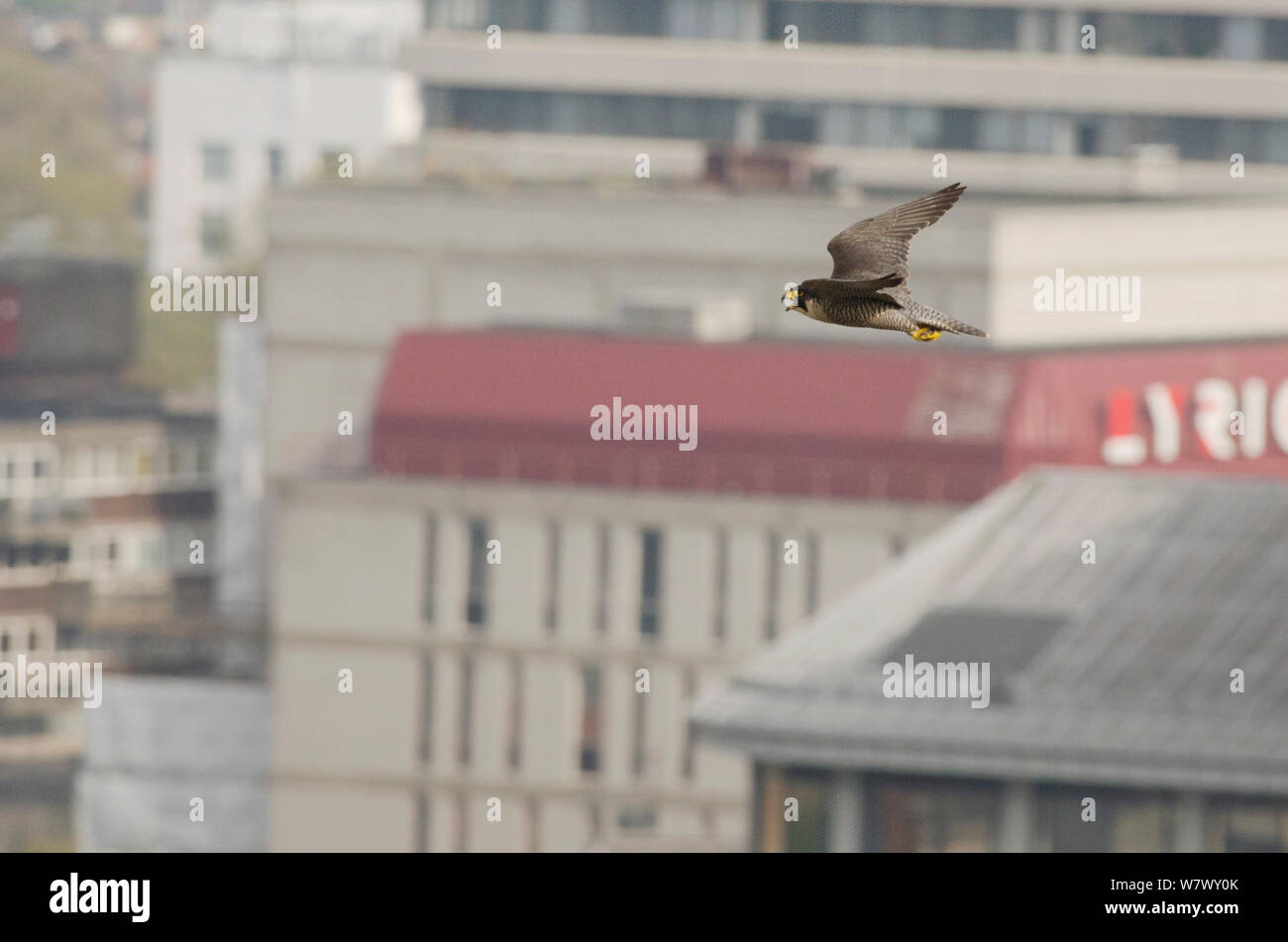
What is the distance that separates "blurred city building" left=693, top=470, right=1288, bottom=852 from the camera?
58.4 m

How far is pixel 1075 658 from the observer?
206 ft

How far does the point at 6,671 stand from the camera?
165 metres

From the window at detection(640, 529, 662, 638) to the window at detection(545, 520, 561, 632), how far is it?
10.0ft

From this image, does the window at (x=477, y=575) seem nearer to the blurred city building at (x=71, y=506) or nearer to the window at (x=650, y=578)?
the window at (x=650, y=578)

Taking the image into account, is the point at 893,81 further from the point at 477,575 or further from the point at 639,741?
the point at 639,741

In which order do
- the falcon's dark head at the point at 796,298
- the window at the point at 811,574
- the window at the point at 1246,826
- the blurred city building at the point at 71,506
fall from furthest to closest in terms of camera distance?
the blurred city building at the point at 71,506
the window at the point at 811,574
the window at the point at 1246,826
the falcon's dark head at the point at 796,298

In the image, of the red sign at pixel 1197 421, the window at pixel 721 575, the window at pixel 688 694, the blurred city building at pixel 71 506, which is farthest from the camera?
the blurred city building at pixel 71 506

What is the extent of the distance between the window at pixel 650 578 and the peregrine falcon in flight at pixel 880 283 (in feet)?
295

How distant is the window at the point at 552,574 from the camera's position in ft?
358

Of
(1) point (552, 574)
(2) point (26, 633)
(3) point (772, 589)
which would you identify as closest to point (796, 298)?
(3) point (772, 589)

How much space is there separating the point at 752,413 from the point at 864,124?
61902 millimetres

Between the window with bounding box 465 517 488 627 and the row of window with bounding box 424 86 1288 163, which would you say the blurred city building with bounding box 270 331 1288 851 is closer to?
the window with bounding box 465 517 488 627

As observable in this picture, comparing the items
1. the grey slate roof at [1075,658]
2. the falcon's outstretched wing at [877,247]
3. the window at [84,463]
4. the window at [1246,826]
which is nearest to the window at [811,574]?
the grey slate roof at [1075,658]
